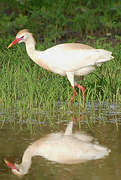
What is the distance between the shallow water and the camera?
4840 mm

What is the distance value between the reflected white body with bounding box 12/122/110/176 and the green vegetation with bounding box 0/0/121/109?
162 cm

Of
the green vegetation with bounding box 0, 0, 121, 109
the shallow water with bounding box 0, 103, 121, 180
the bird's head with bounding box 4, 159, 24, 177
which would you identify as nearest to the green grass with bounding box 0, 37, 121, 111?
the green vegetation with bounding box 0, 0, 121, 109

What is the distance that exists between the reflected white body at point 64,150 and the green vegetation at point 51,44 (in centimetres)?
162

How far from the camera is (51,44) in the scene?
1203cm

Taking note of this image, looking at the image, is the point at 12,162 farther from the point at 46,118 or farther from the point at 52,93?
the point at 52,93

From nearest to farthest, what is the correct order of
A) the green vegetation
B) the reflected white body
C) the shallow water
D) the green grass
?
the shallow water
the reflected white body
the green grass
the green vegetation

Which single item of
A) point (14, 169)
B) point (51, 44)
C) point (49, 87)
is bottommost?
point (14, 169)

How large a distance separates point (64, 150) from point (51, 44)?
→ 21.5ft

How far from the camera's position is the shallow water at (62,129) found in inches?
191

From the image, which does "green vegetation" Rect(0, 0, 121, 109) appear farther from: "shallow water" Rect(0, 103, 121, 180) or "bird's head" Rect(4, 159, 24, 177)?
"bird's head" Rect(4, 159, 24, 177)

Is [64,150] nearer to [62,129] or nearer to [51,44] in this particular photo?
[62,129]

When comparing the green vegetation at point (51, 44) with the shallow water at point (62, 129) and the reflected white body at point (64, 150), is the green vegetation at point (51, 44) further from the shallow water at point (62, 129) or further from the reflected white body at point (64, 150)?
the reflected white body at point (64, 150)

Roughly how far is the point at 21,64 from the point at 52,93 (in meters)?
1.74

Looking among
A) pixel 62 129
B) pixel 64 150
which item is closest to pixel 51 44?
pixel 62 129
